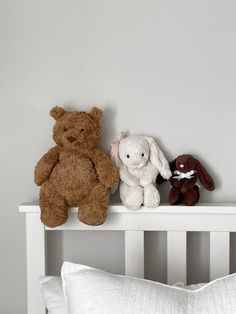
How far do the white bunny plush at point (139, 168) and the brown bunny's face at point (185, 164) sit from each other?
3cm

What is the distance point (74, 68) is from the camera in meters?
1.56

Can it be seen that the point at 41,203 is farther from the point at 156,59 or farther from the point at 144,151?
the point at 156,59

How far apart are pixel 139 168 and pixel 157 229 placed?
0.62 ft

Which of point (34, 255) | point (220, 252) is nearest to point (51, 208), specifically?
point (34, 255)

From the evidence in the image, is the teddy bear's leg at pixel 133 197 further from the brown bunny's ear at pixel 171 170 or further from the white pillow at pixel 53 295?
the white pillow at pixel 53 295

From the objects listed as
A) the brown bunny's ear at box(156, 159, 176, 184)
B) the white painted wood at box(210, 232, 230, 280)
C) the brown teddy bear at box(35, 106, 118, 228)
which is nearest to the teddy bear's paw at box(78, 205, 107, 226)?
the brown teddy bear at box(35, 106, 118, 228)

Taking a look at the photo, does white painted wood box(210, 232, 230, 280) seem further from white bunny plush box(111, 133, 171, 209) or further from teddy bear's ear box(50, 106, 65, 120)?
teddy bear's ear box(50, 106, 65, 120)

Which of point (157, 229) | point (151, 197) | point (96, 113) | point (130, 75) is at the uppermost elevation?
point (130, 75)

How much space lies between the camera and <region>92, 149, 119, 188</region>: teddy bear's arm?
4.67ft

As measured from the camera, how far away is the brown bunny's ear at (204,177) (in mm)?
1486

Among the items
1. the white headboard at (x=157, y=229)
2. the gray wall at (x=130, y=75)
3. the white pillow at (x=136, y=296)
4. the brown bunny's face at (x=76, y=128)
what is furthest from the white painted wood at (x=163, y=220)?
the white pillow at (x=136, y=296)

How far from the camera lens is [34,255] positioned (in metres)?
1.50

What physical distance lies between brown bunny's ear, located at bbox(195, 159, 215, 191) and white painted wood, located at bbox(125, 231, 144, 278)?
9.4 inches

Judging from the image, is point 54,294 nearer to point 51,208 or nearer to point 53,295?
point 53,295
